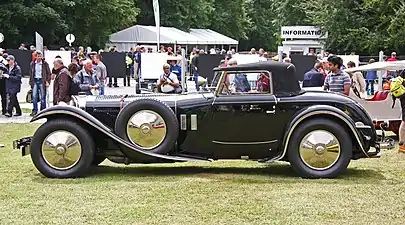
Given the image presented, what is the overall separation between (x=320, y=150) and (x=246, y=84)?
53.1 inches

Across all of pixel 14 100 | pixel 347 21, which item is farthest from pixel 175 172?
pixel 347 21

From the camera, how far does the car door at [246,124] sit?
976 centimetres

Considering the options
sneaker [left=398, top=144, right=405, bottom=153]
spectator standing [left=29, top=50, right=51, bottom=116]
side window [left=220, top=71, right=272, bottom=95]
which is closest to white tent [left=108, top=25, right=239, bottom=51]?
spectator standing [left=29, top=50, right=51, bottom=116]

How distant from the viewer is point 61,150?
9773 millimetres

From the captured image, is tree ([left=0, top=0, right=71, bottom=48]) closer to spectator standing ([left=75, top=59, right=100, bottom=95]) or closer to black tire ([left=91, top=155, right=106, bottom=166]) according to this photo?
spectator standing ([left=75, top=59, right=100, bottom=95])

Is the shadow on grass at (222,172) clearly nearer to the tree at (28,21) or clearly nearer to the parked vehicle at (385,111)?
the parked vehicle at (385,111)

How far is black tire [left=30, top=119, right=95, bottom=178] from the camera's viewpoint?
9742 mm

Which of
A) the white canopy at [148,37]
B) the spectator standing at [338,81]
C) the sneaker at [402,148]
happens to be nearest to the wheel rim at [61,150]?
the spectator standing at [338,81]

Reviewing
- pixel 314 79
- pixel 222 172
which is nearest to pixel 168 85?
pixel 314 79

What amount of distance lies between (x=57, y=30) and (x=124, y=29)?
30.5 ft

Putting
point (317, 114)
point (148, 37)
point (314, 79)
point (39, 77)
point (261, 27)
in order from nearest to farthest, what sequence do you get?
1. point (317, 114)
2. point (314, 79)
3. point (39, 77)
4. point (148, 37)
5. point (261, 27)

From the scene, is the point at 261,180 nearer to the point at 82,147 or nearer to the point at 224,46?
the point at 82,147

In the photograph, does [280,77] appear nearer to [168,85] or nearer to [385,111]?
[385,111]

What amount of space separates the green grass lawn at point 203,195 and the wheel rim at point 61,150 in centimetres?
27
